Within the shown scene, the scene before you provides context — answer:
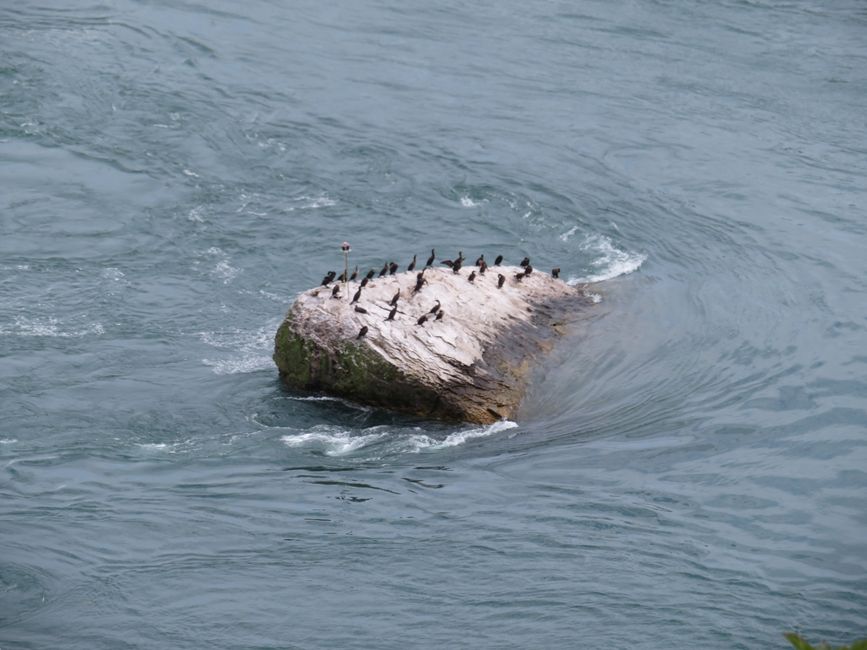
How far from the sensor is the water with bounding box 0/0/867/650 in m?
20.1

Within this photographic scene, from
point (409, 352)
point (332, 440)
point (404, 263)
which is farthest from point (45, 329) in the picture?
point (404, 263)

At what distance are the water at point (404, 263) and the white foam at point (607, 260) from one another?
172 millimetres

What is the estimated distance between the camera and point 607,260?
32.4m

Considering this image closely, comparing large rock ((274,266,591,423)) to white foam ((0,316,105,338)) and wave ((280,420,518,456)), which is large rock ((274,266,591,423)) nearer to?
wave ((280,420,518,456))

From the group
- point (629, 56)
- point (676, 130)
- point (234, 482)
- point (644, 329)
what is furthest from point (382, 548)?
point (629, 56)

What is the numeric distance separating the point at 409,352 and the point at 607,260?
33.1 feet

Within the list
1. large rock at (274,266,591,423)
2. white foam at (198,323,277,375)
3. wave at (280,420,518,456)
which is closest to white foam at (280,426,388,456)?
wave at (280,420,518,456)

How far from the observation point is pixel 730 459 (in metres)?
24.3

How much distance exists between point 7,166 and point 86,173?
211 cm

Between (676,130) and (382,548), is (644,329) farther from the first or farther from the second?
(676,130)

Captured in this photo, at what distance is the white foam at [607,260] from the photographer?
3103 cm

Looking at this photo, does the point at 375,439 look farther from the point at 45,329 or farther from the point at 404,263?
the point at 404,263

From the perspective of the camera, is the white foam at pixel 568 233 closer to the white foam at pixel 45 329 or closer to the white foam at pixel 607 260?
the white foam at pixel 607 260

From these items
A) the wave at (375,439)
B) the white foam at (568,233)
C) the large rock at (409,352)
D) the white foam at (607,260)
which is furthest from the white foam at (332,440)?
the white foam at (568,233)
